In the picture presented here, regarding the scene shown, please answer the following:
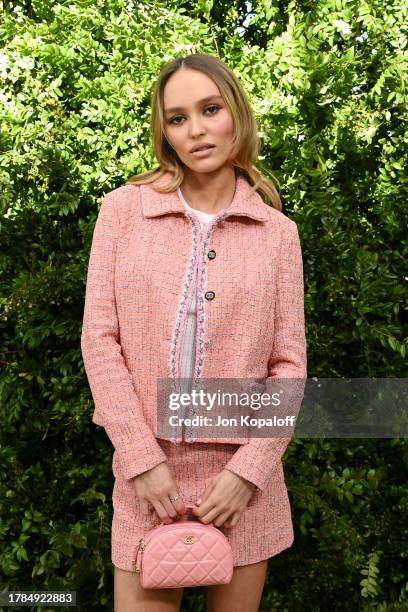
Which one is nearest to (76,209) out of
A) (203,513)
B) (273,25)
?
(273,25)

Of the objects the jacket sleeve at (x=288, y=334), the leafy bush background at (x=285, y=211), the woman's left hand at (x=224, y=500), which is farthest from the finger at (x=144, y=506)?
the leafy bush background at (x=285, y=211)

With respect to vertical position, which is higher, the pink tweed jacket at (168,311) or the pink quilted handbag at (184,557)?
the pink tweed jacket at (168,311)

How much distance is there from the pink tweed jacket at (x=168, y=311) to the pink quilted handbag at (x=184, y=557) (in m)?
0.18

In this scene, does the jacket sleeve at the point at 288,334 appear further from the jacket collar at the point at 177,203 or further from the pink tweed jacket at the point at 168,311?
the jacket collar at the point at 177,203

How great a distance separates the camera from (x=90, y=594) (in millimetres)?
2846

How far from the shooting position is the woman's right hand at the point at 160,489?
170 cm

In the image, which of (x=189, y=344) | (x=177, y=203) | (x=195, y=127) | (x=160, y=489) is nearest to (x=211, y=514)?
(x=160, y=489)

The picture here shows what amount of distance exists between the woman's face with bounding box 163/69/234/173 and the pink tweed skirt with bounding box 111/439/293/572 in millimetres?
782

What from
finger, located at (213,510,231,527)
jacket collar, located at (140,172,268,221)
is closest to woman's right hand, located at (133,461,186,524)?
finger, located at (213,510,231,527)

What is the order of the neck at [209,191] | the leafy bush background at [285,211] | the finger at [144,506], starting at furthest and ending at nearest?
the leafy bush background at [285,211] < the neck at [209,191] < the finger at [144,506]

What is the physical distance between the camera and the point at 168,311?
1750 millimetres

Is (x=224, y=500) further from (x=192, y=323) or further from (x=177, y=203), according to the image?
(x=177, y=203)

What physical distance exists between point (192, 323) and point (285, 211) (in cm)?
130

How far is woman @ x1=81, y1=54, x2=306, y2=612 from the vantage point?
173cm
